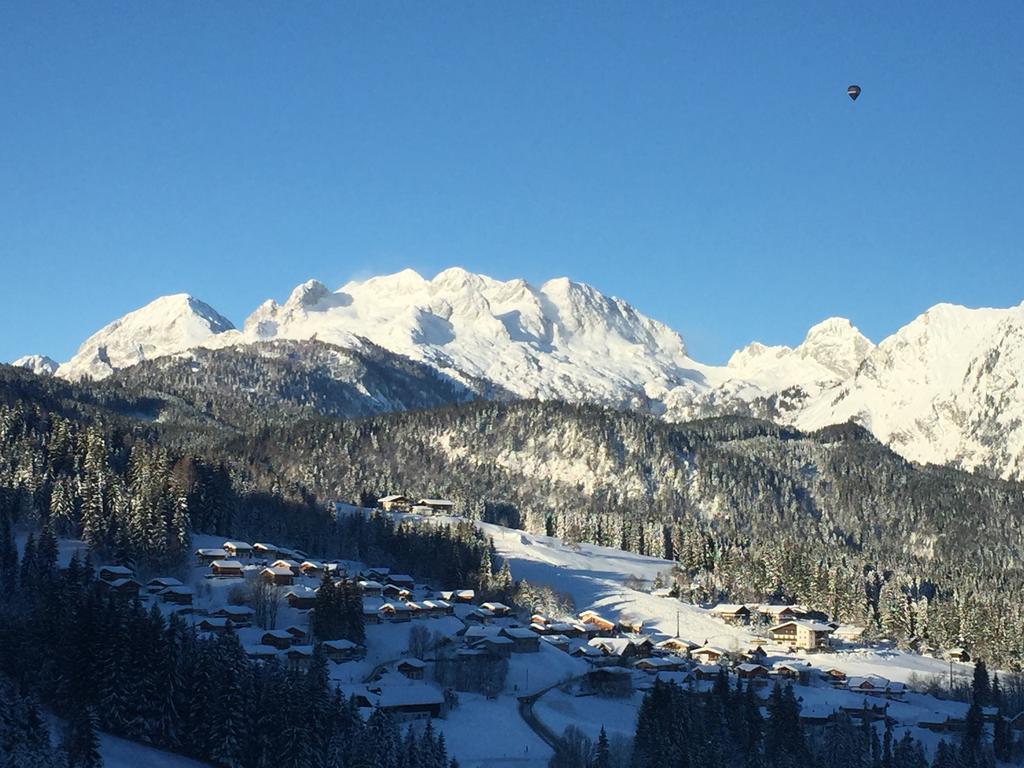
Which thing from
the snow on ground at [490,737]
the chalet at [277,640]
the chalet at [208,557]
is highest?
the chalet at [208,557]

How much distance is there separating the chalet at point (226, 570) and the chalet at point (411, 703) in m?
39.9

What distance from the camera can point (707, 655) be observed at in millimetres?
143000

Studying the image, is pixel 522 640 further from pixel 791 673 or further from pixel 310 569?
pixel 310 569

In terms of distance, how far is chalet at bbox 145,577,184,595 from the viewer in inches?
5020

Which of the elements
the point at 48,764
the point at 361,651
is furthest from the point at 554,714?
the point at 48,764

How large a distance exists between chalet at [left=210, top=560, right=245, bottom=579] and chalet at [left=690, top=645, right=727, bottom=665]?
50.9m

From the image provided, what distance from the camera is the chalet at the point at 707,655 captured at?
463 ft

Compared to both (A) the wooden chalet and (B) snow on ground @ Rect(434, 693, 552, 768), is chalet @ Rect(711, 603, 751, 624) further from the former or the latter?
(B) snow on ground @ Rect(434, 693, 552, 768)

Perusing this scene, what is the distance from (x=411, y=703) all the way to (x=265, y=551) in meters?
55.2

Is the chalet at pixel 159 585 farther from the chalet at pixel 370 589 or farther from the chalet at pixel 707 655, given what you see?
the chalet at pixel 707 655

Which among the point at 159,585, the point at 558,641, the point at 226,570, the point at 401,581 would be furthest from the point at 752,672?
the point at 159,585

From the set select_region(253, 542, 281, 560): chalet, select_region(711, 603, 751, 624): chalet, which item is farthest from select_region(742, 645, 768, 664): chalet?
select_region(253, 542, 281, 560): chalet

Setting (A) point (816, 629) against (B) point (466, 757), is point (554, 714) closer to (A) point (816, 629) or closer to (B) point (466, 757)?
(B) point (466, 757)

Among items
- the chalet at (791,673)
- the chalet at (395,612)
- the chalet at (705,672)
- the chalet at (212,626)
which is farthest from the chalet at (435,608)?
the chalet at (791,673)
